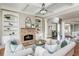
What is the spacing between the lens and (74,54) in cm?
232

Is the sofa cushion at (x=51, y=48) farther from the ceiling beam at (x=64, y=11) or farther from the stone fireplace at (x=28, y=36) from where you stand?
the ceiling beam at (x=64, y=11)

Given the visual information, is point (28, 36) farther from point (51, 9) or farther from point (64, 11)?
point (64, 11)

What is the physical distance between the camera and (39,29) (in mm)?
2359

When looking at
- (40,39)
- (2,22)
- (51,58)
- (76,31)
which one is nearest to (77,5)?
(76,31)

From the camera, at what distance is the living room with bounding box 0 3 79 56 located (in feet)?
7.32

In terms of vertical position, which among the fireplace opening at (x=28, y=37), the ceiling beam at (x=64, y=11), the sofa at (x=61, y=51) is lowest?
the sofa at (x=61, y=51)

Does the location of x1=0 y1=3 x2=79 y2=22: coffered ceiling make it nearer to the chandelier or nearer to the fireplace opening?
the chandelier

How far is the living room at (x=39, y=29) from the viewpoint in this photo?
223 centimetres

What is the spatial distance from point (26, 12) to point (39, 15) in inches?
10.2

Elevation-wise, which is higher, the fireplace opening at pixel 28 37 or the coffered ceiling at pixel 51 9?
the coffered ceiling at pixel 51 9

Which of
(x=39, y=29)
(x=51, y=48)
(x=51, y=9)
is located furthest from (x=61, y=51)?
(x=51, y=9)

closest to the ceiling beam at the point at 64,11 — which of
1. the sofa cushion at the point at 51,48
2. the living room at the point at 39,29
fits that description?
the living room at the point at 39,29

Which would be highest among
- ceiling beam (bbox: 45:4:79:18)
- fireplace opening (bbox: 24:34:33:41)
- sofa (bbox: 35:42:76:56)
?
ceiling beam (bbox: 45:4:79:18)

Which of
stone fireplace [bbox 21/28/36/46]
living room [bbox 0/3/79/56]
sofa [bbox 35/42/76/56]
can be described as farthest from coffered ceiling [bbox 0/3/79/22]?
sofa [bbox 35/42/76/56]
